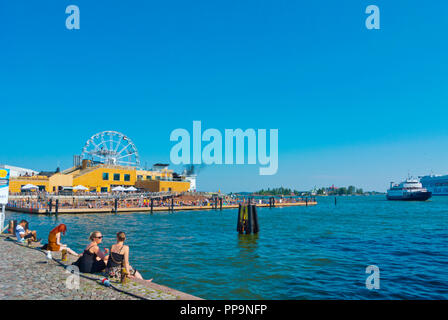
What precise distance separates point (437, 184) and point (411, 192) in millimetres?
68774

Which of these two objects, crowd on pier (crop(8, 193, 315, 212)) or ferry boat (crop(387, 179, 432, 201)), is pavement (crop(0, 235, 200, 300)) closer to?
crowd on pier (crop(8, 193, 315, 212))

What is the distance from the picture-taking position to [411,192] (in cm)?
11938

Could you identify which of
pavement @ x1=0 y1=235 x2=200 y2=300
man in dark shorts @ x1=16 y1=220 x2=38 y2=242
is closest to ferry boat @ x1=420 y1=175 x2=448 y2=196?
man in dark shorts @ x1=16 y1=220 x2=38 y2=242

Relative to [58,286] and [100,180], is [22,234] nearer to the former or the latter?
[58,286]

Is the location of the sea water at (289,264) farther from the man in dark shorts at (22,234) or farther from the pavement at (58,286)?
the pavement at (58,286)

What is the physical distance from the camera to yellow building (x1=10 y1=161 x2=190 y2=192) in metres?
59.1

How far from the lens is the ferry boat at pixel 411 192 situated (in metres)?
118

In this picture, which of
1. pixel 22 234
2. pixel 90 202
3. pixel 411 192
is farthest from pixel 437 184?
pixel 22 234

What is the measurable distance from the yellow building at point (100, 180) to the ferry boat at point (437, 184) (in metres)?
151

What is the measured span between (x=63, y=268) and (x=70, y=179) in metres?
56.8

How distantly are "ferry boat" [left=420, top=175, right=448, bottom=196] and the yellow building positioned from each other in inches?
5957

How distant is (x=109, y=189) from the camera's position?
67938mm

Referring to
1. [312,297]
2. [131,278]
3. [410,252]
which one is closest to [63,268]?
[131,278]

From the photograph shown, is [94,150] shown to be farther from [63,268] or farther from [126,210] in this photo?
[63,268]
